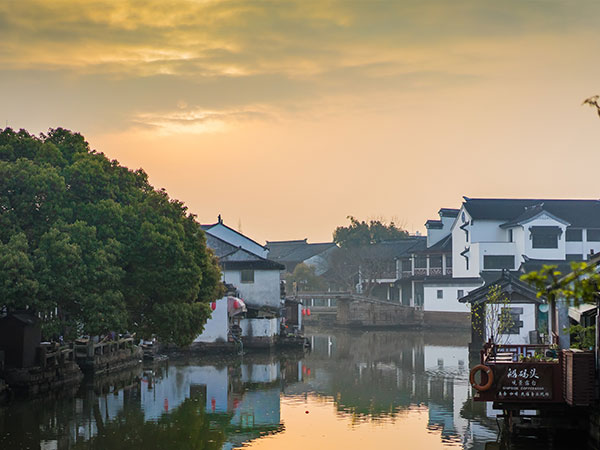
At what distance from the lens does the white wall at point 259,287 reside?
54.6 metres

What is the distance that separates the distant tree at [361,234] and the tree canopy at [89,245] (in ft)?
208

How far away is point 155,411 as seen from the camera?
27.5 metres

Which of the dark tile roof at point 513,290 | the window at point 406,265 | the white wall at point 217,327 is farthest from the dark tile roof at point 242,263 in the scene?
the window at point 406,265

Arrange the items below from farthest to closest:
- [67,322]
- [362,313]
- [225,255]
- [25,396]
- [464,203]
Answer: [362,313]
[464,203]
[225,255]
[67,322]
[25,396]

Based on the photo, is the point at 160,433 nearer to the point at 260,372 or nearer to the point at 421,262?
the point at 260,372

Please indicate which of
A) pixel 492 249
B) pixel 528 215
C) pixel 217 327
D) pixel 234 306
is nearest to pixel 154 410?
pixel 217 327

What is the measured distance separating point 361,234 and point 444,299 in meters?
28.9

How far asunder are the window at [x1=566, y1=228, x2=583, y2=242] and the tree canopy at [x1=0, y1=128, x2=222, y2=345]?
40803 millimetres

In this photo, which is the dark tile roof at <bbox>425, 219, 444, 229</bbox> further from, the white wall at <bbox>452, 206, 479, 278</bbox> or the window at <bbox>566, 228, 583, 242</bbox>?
the window at <bbox>566, 228, 583, 242</bbox>

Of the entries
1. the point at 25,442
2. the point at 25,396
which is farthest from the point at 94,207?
the point at 25,442

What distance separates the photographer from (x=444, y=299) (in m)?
73.4

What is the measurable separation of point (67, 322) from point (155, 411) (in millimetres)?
6295

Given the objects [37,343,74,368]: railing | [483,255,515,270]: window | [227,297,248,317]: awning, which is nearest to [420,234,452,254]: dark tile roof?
[483,255,515,270]: window

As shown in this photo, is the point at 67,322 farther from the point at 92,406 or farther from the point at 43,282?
the point at 92,406
